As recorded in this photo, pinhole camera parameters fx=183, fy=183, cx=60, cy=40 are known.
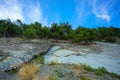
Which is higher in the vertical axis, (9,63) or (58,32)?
(58,32)

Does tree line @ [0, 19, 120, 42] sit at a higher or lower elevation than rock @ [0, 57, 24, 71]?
higher

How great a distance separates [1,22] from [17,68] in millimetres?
28007

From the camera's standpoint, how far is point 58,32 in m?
29.7

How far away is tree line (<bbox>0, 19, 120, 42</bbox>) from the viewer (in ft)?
83.0

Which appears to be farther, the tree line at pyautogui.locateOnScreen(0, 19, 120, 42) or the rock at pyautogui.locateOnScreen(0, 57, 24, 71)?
the tree line at pyautogui.locateOnScreen(0, 19, 120, 42)

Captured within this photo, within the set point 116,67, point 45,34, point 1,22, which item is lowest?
point 116,67

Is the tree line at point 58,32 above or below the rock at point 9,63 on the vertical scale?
above

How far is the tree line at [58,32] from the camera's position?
25.3m

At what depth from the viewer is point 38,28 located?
107ft

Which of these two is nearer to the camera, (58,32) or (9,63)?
(9,63)

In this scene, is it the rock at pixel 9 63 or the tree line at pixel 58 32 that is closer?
the rock at pixel 9 63

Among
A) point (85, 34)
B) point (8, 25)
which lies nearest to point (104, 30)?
point (85, 34)

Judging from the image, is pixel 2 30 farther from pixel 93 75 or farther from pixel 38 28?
pixel 93 75

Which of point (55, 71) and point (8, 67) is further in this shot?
point (8, 67)
